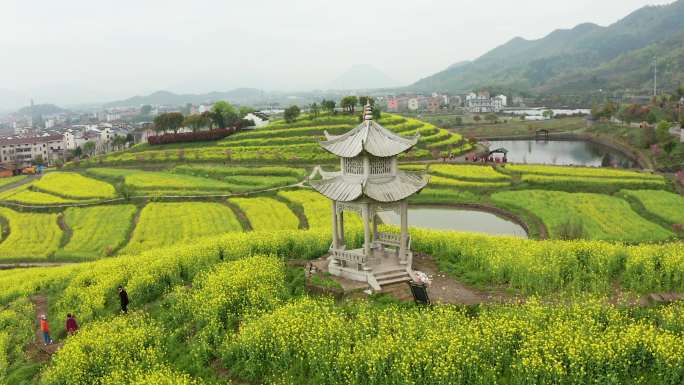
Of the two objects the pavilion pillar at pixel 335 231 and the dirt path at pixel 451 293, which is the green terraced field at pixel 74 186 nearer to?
the pavilion pillar at pixel 335 231

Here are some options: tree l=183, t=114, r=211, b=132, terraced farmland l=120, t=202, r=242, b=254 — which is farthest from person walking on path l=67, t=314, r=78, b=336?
tree l=183, t=114, r=211, b=132

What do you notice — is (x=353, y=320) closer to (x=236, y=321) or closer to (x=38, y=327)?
(x=236, y=321)

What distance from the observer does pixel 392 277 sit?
2147 cm

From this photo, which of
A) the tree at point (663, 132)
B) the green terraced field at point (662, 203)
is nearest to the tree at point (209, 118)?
the green terraced field at point (662, 203)

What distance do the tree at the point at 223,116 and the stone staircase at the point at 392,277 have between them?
83487mm

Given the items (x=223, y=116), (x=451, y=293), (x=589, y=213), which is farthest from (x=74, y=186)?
(x=589, y=213)

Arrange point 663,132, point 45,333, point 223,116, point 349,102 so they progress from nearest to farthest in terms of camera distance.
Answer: point 45,333, point 663,132, point 349,102, point 223,116

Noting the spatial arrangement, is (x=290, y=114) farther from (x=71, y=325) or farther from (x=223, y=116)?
(x=71, y=325)

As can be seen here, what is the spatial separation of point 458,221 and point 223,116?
68420mm

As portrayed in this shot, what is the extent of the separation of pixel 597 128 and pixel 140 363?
109472 millimetres

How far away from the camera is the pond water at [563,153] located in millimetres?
78500

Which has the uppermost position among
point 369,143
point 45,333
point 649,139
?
point 369,143

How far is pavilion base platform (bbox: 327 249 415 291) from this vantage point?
21250 millimetres

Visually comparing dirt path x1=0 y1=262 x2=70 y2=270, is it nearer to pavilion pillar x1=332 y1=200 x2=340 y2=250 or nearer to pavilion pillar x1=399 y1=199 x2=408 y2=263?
pavilion pillar x1=332 y1=200 x2=340 y2=250
